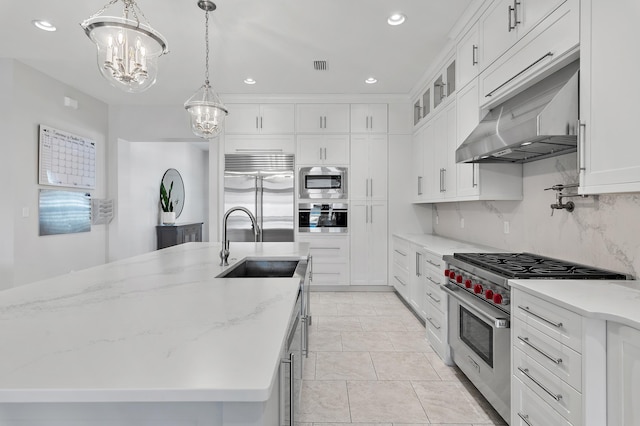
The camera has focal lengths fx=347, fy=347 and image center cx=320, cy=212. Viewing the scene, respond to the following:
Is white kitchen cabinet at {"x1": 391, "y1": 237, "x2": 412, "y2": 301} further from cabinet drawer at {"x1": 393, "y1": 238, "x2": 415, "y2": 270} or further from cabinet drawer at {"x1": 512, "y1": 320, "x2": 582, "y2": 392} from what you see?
cabinet drawer at {"x1": 512, "y1": 320, "x2": 582, "y2": 392}

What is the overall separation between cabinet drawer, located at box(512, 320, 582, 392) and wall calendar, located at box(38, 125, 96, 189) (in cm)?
514

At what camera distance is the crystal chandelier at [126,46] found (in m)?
1.76

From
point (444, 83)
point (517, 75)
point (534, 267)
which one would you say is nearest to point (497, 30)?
point (517, 75)

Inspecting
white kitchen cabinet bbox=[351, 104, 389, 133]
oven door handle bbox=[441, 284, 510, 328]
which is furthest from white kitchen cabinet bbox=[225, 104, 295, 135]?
oven door handle bbox=[441, 284, 510, 328]

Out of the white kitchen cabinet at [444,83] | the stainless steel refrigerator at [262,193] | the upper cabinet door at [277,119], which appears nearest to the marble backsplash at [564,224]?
the white kitchen cabinet at [444,83]

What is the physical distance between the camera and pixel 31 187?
13.5ft

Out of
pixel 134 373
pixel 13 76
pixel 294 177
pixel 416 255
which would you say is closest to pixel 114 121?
pixel 13 76

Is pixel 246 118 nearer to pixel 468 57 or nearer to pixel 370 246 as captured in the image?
pixel 370 246

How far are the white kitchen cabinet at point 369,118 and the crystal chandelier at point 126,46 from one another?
3381mm

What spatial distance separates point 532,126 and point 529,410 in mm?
1405

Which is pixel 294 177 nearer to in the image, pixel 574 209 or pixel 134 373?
pixel 574 209

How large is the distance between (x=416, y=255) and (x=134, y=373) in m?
3.39

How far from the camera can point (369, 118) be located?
16.7ft

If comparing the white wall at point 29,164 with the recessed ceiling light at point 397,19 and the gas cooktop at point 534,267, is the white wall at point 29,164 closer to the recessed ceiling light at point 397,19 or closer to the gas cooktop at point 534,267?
the recessed ceiling light at point 397,19
